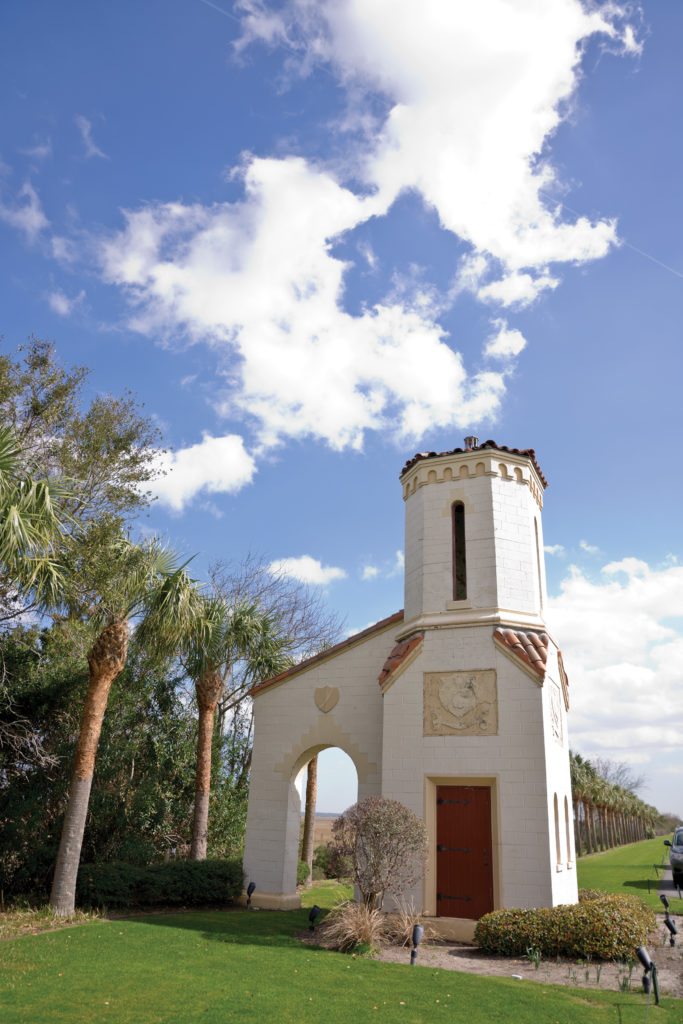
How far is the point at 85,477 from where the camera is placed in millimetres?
20562

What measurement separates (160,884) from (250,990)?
27.4 ft

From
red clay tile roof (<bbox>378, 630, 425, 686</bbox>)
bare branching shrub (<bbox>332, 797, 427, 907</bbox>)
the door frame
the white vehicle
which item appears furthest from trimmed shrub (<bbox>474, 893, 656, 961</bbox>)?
the white vehicle

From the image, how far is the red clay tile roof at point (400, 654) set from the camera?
15633mm

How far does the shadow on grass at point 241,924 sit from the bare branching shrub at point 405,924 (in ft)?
5.94

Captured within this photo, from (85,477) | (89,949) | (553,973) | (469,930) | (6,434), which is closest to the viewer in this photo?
(553,973)

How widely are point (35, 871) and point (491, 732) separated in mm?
11481

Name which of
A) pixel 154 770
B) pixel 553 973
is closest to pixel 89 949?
pixel 553 973

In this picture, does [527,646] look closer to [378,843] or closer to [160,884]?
[378,843]

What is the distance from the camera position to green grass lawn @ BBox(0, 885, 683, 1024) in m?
7.89

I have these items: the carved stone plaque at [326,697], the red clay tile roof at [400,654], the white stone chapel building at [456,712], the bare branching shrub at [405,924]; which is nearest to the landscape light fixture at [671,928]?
the white stone chapel building at [456,712]

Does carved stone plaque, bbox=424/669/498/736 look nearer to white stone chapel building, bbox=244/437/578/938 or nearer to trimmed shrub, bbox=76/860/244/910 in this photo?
white stone chapel building, bbox=244/437/578/938

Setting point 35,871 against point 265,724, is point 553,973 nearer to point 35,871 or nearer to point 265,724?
point 265,724

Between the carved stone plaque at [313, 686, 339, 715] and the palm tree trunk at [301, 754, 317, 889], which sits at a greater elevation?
the carved stone plaque at [313, 686, 339, 715]

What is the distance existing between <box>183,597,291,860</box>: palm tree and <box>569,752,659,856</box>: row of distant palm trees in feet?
97.4
